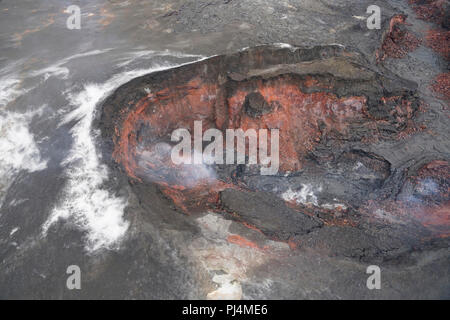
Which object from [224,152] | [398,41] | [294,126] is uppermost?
[398,41]

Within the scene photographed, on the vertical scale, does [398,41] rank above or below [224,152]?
above

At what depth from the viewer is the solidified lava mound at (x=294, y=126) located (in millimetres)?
6508

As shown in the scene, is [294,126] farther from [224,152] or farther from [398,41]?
[398,41]

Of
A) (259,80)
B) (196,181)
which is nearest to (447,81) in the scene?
(259,80)

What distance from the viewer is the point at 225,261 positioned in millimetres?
4543

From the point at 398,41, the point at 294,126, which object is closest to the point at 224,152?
the point at 294,126

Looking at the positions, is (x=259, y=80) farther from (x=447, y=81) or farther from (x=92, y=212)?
(x=447, y=81)

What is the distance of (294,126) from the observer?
25.2 ft

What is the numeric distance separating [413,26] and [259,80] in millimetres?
7242

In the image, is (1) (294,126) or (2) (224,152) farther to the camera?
(2) (224,152)

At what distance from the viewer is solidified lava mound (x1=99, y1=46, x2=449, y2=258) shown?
21.4 ft

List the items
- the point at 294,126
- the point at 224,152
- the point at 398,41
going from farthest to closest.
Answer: the point at 398,41
the point at 224,152
the point at 294,126

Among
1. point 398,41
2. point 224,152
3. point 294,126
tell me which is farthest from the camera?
point 398,41

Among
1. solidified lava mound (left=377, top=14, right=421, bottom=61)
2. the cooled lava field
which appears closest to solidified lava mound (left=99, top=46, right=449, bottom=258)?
the cooled lava field
